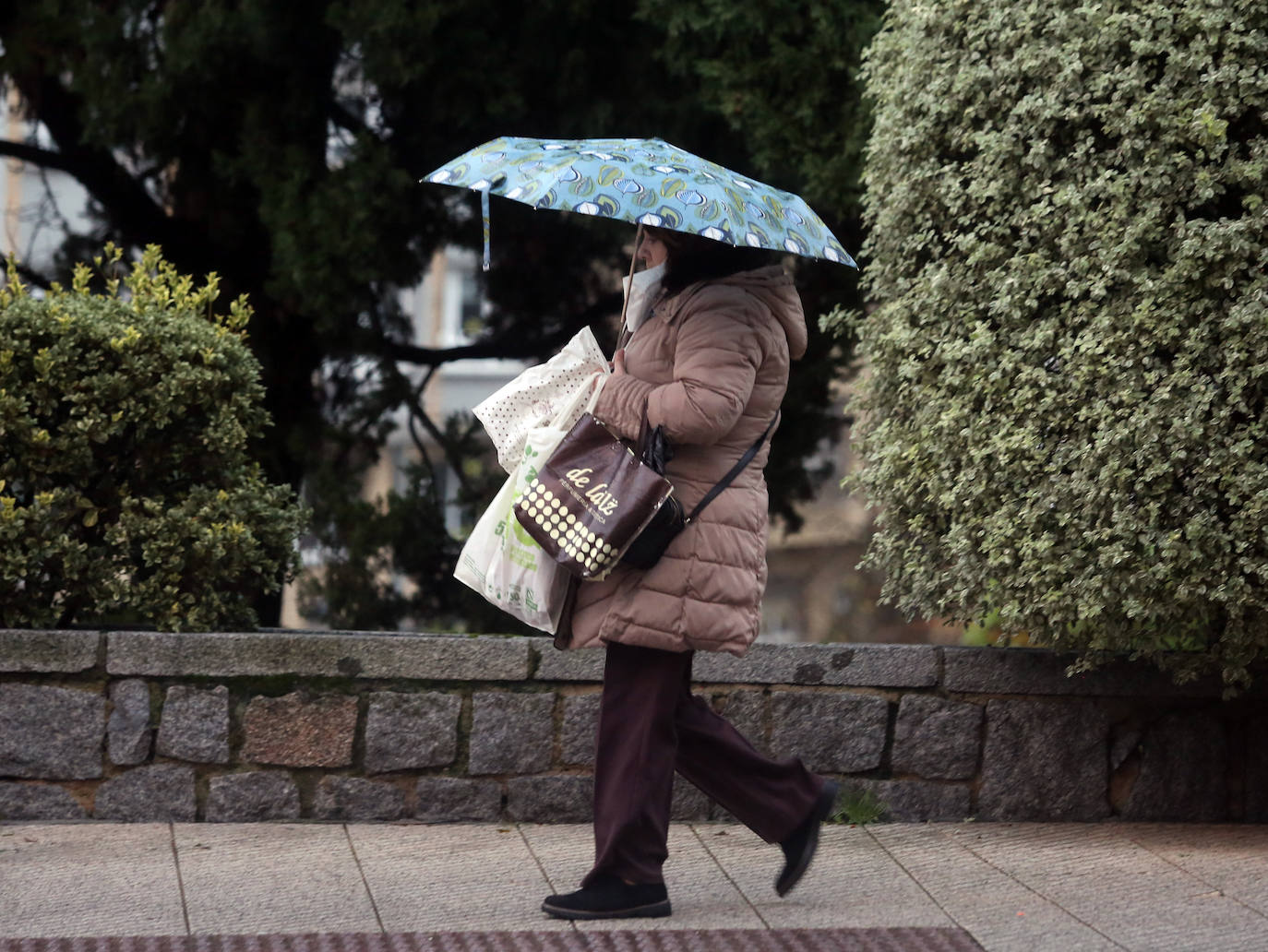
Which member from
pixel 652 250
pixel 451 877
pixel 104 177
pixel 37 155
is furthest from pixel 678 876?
pixel 37 155

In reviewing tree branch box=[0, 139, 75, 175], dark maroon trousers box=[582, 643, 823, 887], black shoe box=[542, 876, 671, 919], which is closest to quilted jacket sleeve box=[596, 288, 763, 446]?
dark maroon trousers box=[582, 643, 823, 887]

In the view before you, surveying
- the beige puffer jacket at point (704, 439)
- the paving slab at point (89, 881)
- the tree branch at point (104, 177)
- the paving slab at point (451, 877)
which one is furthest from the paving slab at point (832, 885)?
the tree branch at point (104, 177)

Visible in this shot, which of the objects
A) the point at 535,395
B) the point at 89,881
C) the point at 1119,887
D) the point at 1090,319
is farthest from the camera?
the point at 1090,319

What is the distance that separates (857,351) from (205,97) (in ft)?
11.8

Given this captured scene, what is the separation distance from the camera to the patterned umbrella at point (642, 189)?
3504 millimetres

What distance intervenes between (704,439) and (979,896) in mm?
1470

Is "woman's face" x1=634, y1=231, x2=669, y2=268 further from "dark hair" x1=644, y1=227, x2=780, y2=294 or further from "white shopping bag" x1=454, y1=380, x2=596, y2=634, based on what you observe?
"white shopping bag" x1=454, y1=380, x2=596, y2=634

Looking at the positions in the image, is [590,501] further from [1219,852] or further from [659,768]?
[1219,852]

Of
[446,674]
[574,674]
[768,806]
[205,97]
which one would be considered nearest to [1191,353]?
[768,806]

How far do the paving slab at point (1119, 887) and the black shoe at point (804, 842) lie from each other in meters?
0.68

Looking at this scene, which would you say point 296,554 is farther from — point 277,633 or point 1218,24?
point 1218,24

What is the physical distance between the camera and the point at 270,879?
4.19 metres

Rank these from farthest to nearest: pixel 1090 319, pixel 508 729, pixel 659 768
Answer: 1. pixel 508 729
2. pixel 1090 319
3. pixel 659 768

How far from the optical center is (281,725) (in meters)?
4.73
